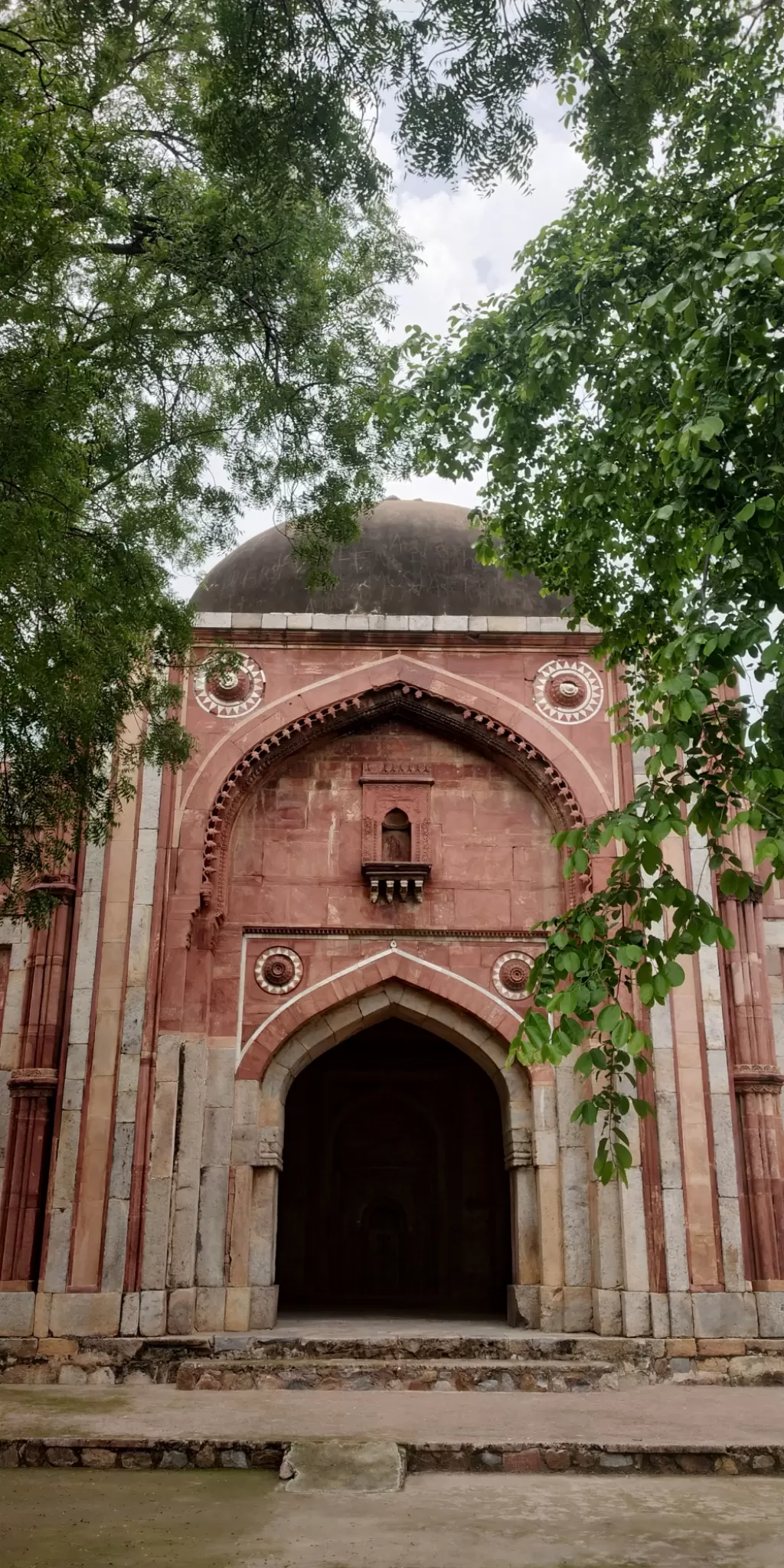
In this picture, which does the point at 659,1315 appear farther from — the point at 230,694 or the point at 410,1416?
the point at 230,694

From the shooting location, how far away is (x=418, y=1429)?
19.8 feet

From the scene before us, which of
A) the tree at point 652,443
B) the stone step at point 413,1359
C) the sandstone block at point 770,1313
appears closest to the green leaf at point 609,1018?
the tree at point 652,443

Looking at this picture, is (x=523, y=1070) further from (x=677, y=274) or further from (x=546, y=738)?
(x=677, y=274)

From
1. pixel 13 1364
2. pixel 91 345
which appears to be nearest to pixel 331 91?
pixel 91 345

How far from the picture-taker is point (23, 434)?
4578 millimetres

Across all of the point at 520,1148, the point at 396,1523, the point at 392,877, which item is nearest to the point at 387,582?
the point at 392,877

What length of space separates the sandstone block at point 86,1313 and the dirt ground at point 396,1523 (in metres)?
3.10

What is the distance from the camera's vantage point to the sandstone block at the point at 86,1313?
8352 millimetres

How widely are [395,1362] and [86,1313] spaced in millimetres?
2103

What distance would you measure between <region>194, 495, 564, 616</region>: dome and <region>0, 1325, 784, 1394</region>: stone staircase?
5488 mm

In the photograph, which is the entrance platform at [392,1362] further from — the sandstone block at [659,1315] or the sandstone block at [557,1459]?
the sandstone block at [557,1459]

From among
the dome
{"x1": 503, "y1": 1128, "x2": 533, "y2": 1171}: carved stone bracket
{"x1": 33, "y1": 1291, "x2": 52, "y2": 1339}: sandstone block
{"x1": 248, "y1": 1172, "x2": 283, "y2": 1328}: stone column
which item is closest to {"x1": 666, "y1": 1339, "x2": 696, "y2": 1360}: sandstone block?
{"x1": 503, "y1": 1128, "x2": 533, "y2": 1171}: carved stone bracket

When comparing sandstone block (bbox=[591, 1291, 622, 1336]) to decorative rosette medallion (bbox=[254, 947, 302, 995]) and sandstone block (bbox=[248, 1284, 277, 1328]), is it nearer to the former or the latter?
sandstone block (bbox=[248, 1284, 277, 1328])

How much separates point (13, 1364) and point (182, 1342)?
112cm
